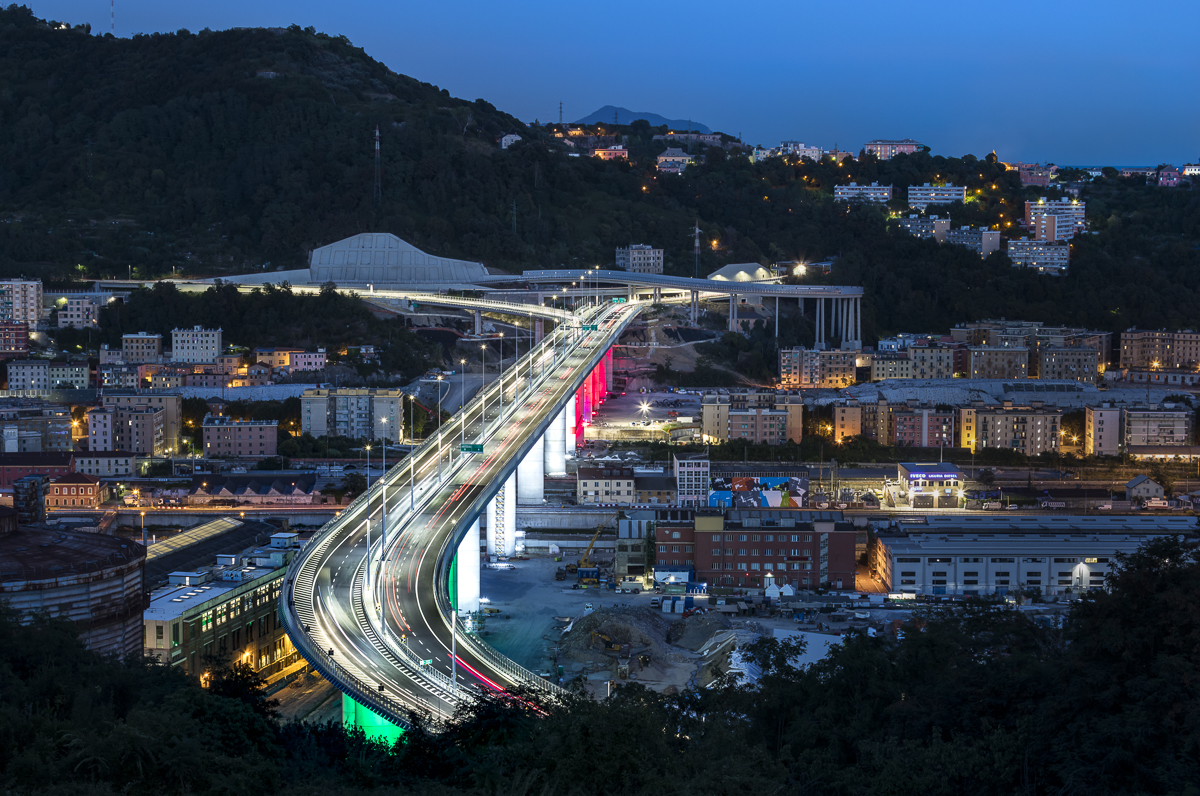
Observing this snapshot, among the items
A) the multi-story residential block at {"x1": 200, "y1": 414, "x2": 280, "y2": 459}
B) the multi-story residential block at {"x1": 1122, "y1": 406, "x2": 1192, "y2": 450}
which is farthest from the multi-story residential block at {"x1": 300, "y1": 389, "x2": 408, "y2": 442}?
the multi-story residential block at {"x1": 1122, "y1": 406, "x2": 1192, "y2": 450}

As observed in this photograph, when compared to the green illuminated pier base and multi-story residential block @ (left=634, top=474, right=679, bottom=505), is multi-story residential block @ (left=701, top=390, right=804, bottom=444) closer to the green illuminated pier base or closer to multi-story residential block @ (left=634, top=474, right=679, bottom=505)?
multi-story residential block @ (left=634, top=474, right=679, bottom=505)

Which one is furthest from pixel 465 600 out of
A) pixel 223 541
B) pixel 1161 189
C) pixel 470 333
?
pixel 1161 189

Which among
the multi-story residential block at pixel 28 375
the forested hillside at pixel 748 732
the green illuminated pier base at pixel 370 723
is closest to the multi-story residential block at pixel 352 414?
the multi-story residential block at pixel 28 375

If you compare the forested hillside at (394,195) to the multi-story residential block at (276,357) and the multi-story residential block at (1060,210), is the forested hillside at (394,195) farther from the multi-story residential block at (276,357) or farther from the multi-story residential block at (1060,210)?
the multi-story residential block at (276,357)

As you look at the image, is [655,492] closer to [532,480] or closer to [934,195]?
[532,480]

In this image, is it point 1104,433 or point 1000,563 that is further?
point 1104,433

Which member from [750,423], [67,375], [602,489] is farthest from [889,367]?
[67,375]
